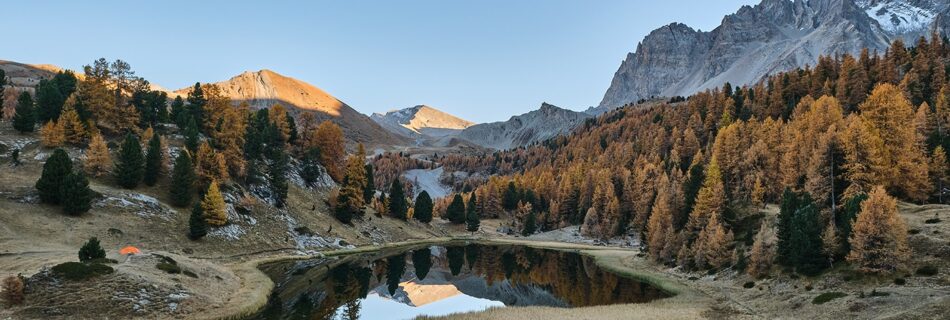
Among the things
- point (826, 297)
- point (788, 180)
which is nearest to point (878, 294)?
point (826, 297)

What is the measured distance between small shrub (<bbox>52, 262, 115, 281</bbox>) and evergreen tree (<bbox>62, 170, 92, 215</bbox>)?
99.6ft

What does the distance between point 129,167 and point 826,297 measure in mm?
82567

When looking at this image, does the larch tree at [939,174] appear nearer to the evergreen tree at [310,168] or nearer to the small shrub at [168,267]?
the small shrub at [168,267]

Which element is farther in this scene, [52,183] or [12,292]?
[52,183]

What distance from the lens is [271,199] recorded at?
87.8 metres

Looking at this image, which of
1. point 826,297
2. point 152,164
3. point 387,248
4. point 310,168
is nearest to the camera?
point 826,297

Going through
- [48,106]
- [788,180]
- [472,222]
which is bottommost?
[472,222]

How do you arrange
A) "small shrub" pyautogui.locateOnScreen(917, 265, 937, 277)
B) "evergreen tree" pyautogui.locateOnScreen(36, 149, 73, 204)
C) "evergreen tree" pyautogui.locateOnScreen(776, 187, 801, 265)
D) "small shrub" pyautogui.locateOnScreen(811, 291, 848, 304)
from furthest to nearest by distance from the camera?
"evergreen tree" pyautogui.locateOnScreen(36, 149, 73, 204) < "evergreen tree" pyautogui.locateOnScreen(776, 187, 801, 265) < "small shrub" pyautogui.locateOnScreen(917, 265, 937, 277) < "small shrub" pyautogui.locateOnScreen(811, 291, 848, 304)

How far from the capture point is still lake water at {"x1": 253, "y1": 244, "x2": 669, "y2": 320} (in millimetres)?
42969

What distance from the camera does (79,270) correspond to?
107 feet

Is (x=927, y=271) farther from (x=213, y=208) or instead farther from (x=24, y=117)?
(x=24, y=117)

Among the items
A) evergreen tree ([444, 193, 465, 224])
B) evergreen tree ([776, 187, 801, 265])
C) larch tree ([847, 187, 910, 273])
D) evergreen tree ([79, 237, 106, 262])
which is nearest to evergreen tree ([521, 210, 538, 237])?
evergreen tree ([444, 193, 465, 224])

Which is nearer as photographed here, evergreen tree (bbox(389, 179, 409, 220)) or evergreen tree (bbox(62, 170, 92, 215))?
evergreen tree (bbox(62, 170, 92, 215))

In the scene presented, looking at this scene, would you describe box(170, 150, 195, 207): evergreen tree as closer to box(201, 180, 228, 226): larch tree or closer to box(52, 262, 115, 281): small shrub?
box(201, 180, 228, 226): larch tree
